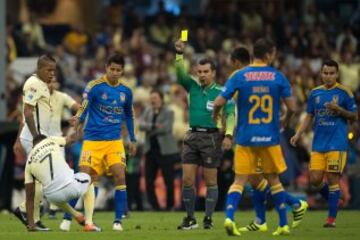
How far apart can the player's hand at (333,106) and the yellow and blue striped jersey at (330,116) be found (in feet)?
0.25

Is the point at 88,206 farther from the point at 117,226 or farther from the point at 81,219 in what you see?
the point at 117,226

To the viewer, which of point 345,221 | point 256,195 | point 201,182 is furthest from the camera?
point 201,182

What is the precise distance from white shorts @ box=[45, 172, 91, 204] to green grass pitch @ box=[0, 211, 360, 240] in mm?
463

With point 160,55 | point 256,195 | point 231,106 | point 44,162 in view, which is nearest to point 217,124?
point 231,106

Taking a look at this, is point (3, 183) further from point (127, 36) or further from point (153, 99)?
point (127, 36)

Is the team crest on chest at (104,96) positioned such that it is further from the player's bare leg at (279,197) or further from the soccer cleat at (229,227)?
the soccer cleat at (229,227)

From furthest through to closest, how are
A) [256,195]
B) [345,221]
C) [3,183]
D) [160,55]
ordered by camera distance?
[160,55]
[3,183]
[345,221]
[256,195]

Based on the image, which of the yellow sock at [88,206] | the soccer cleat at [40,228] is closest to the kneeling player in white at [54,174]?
the yellow sock at [88,206]

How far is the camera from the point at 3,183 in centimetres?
2648

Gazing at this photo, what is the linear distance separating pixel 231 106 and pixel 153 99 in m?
7.86

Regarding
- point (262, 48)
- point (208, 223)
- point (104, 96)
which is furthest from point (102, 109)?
point (262, 48)

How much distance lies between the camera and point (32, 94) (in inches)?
757

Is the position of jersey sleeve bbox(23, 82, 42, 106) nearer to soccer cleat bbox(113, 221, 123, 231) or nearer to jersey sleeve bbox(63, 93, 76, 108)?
soccer cleat bbox(113, 221, 123, 231)

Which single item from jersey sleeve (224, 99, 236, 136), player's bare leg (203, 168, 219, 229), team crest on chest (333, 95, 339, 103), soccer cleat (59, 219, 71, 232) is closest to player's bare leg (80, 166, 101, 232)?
soccer cleat (59, 219, 71, 232)
